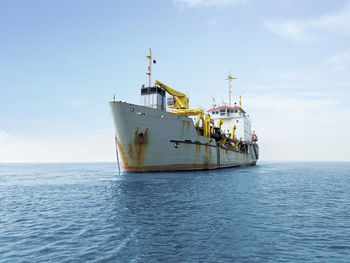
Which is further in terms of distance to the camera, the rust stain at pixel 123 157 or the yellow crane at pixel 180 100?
the yellow crane at pixel 180 100

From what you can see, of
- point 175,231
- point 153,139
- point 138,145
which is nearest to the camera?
point 175,231

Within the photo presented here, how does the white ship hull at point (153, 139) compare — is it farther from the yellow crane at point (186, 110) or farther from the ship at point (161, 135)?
the yellow crane at point (186, 110)

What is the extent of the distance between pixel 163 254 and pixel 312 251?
4.04 meters

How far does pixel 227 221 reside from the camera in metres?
8.37

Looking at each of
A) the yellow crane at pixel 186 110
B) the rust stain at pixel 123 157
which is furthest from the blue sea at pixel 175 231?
the yellow crane at pixel 186 110

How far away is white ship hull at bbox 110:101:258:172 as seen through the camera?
23.3 metres

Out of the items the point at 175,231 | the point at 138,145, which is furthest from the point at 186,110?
the point at 175,231

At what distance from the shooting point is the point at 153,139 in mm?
24203

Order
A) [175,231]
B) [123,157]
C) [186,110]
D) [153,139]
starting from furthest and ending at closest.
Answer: [186,110] < [123,157] < [153,139] < [175,231]

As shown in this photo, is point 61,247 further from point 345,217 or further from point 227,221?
point 345,217

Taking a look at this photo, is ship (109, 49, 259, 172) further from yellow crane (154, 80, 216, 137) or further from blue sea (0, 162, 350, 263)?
blue sea (0, 162, 350, 263)

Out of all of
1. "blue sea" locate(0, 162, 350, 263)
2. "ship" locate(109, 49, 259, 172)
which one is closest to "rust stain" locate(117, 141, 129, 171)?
"ship" locate(109, 49, 259, 172)

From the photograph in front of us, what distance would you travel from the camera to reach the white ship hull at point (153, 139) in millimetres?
23344

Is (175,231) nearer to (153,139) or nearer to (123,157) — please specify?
(153,139)
